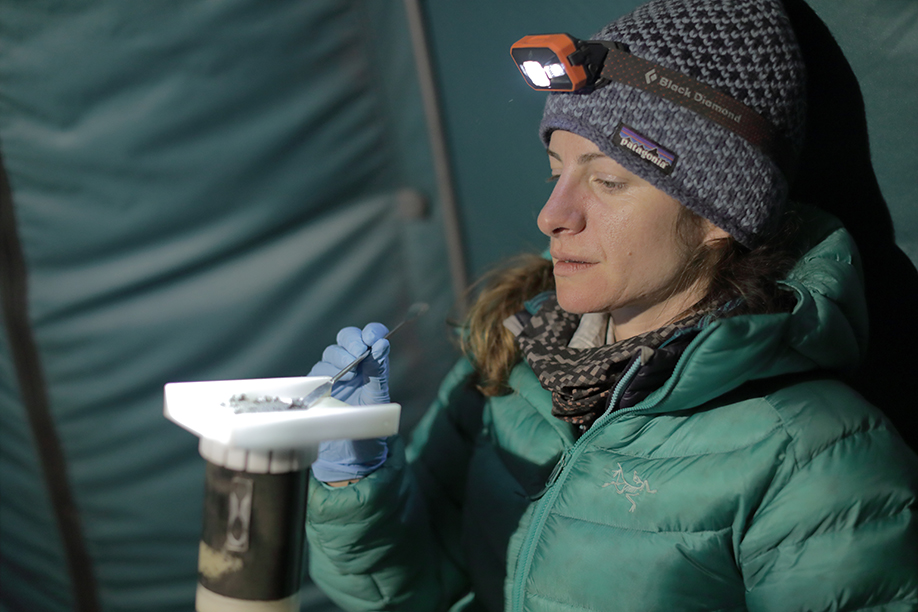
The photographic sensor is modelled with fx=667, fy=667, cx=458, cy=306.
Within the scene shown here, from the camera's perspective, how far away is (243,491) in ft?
2.10

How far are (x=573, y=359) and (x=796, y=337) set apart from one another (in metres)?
0.31

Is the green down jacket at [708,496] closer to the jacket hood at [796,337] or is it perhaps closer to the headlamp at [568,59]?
the jacket hood at [796,337]

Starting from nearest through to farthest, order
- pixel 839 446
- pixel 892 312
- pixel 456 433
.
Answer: pixel 839 446, pixel 892 312, pixel 456 433

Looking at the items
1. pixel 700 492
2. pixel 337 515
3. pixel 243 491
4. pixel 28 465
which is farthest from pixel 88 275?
pixel 700 492

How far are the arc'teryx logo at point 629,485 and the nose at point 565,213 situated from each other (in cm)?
33

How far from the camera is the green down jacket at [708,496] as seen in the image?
74cm

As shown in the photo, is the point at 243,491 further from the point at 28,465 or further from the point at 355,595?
the point at 28,465

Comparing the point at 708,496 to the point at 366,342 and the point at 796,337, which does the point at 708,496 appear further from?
the point at 366,342

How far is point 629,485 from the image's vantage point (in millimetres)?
868

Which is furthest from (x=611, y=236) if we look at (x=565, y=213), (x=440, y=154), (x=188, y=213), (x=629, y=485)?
(x=188, y=213)

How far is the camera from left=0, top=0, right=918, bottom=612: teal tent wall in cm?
128

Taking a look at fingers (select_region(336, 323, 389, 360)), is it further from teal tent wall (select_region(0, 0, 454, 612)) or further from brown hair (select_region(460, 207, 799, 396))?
teal tent wall (select_region(0, 0, 454, 612))

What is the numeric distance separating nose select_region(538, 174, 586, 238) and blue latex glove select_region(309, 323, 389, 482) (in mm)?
297

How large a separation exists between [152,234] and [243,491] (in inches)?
35.5
